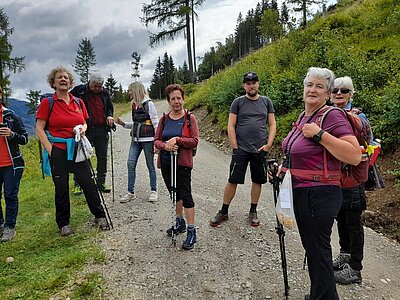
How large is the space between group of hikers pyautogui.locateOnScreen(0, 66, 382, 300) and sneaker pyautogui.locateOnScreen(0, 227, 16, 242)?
0.04 ft

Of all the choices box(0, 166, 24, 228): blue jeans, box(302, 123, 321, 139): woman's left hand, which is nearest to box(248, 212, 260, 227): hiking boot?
box(302, 123, 321, 139): woman's left hand

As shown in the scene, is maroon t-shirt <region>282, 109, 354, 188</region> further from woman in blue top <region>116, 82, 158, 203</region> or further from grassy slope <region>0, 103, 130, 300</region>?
woman in blue top <region>116, 82, 158, 203</region>

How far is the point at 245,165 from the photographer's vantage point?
5023 millimetres

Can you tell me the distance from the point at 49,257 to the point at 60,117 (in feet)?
6.02

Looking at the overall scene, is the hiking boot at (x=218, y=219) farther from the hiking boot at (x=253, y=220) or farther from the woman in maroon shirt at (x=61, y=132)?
the woman in maroon shirt at (x=61, y=132)

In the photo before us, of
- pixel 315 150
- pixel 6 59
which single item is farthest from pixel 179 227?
pixel 6 59

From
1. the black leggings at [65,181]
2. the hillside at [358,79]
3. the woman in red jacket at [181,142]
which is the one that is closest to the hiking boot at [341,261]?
the hillside at [358,79]

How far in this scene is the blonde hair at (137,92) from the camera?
6.07 m

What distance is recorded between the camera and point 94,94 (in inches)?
242

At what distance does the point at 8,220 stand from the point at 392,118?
23.0 ft

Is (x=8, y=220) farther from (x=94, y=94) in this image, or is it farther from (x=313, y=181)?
(x=313, y=181)

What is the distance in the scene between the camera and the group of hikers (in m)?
2.69

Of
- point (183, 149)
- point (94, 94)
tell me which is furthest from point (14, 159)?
point (183, 149)

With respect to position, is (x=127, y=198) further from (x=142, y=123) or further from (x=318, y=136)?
(x=318, y=136)
